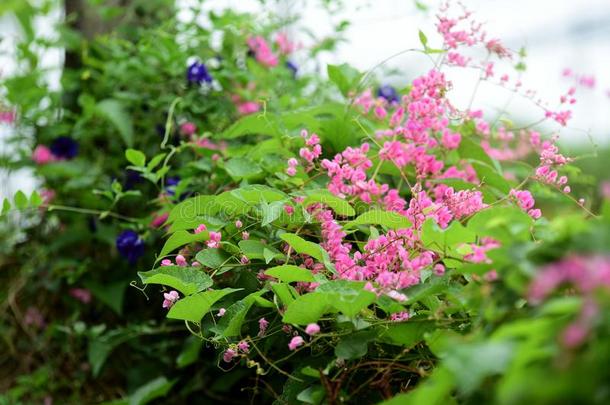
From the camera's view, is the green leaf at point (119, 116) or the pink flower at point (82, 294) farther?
the pink flower at point (82, 294)

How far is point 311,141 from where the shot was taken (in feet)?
4.19

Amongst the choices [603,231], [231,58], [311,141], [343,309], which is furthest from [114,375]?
[603,231]

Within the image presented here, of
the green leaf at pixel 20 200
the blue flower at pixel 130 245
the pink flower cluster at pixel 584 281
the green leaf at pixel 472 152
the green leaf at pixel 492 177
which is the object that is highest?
the pink flower cluster at pixel 584 281

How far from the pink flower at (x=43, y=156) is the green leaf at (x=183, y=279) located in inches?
45.7

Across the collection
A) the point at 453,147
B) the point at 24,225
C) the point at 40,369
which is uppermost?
the point at 453,147

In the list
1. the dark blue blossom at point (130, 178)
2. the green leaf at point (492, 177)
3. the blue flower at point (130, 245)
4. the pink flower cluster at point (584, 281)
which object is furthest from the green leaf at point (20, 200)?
the pink flower cluster at point (584, 281)

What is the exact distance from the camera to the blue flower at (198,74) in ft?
6.31

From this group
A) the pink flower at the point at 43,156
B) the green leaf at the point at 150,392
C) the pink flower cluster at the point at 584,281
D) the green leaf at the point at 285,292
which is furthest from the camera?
the pink flower at the point at 43,156

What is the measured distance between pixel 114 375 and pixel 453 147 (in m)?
1.19

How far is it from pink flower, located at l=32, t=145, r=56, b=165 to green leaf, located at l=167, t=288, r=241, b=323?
1.25 metres

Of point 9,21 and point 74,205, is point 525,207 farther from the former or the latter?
point 9,21

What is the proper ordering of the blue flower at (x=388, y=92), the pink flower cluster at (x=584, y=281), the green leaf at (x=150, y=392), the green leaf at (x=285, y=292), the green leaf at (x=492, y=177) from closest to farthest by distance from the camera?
the pink flower cluster at (x=584, y=281) < the green leaf at (x=285, y=292) < the green leaf at (x=492, y=177) < the green leaf at (x=150, y=392) < the blue flower at (x=388, y=92)

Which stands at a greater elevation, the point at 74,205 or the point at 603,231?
the point at 603,231

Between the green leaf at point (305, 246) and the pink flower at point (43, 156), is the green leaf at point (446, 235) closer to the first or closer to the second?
the green leaf at point (305, 246)
